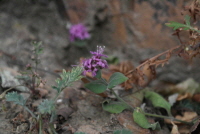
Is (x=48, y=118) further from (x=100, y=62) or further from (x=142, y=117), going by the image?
(x=142, y=117)

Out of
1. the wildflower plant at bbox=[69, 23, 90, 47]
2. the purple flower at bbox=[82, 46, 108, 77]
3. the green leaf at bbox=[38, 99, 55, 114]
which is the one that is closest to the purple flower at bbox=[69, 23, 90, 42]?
the wildflower plant at bbox=[69, 23, 90, 47]

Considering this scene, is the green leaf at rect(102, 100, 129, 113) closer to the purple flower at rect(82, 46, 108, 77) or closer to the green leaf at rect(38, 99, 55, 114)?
the purple flower at rect(82, 46, 108, 77)

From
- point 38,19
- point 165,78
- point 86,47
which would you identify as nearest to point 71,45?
point 86,47

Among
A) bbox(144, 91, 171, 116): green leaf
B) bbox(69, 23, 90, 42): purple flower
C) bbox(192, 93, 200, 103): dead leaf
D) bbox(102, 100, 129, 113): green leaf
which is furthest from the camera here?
bbox(69, 23, 90, 42): purple flower

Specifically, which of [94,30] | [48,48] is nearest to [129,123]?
[48,48]

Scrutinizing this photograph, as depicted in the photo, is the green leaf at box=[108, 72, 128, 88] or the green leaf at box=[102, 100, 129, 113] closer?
the green leaf at box=[108, 72, 128, 88]

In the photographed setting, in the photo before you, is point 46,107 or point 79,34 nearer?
point 46,107

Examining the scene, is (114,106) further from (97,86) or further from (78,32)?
(78,32)
